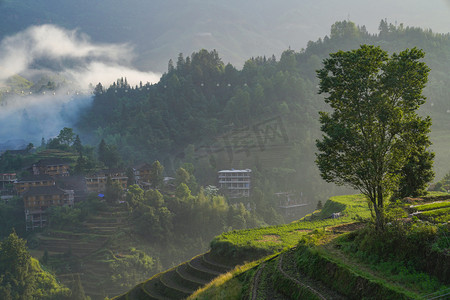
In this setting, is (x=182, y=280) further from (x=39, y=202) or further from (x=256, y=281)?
(x=39, y=202)

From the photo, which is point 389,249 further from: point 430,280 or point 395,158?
point 395,158

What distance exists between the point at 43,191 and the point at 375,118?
60244mm

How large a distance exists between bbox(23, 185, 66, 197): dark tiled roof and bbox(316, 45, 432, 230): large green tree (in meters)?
58.4

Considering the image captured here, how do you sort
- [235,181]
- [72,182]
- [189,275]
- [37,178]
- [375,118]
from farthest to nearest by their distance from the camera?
[235,181]
[72,182]
[37,178]
[189,275]
[375,118]

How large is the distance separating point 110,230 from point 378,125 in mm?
50104

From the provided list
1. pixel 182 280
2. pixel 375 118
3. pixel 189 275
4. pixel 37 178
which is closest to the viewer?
pixel 375 118

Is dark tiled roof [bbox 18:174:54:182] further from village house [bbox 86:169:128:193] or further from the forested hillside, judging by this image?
the forested hillside

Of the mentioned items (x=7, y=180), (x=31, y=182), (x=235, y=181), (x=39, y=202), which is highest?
(x=7, y=180)

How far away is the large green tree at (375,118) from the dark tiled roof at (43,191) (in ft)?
192

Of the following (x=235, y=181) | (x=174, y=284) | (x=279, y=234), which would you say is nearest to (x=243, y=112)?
(x=235, y=181)

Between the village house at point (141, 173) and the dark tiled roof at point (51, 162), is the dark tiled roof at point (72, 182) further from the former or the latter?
the village house at point (141, 173)

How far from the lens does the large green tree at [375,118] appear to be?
47.8 feet

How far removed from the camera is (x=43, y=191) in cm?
6538

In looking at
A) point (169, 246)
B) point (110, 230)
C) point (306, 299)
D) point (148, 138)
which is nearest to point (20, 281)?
point (110, 230)
